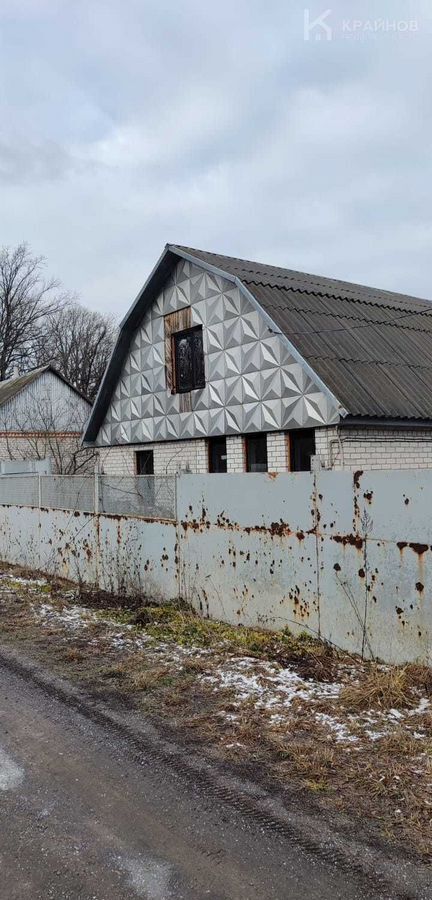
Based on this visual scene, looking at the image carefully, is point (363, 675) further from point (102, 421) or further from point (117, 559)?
point (102, 421)

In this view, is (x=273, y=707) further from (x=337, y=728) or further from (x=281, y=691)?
(x=337, y=728)

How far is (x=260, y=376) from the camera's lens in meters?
11.7

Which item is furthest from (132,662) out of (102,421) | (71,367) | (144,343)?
(71,367)

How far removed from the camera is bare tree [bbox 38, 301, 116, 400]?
2036 inches

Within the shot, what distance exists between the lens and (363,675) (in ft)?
17.2

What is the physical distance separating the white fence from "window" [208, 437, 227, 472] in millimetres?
3630

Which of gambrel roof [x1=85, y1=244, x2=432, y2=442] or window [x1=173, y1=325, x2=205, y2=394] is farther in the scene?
window [x1=173, y1=325, x2=205, y2=394]

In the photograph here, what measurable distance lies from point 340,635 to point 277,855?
2981mm

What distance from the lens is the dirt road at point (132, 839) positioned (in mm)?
2762

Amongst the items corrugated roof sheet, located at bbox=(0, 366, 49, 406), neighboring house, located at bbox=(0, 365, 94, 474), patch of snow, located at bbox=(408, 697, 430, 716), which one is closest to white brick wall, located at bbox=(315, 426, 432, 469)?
patch of snow, located at bbox=(408, 697, 430, 716)

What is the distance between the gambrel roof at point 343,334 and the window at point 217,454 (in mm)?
2999

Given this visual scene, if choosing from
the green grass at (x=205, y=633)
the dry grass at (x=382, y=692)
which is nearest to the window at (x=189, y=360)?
the green grass at (x=205, y=633)

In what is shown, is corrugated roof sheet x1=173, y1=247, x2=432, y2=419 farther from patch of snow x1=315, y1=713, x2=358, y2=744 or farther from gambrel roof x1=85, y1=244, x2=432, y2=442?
patch of snow x1=315, y1=713, x2=358, y2=744

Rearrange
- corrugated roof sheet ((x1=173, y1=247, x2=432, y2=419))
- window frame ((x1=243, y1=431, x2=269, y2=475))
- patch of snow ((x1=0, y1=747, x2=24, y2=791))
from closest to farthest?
patch of snow ((x1=0, y1=747, x2=24, y2=791))
corrugated roof sheet ((x1=173, y1=247, x2=432, y2=419))
window frame ((x1=243, y1=431, x2=269, y2=475))
